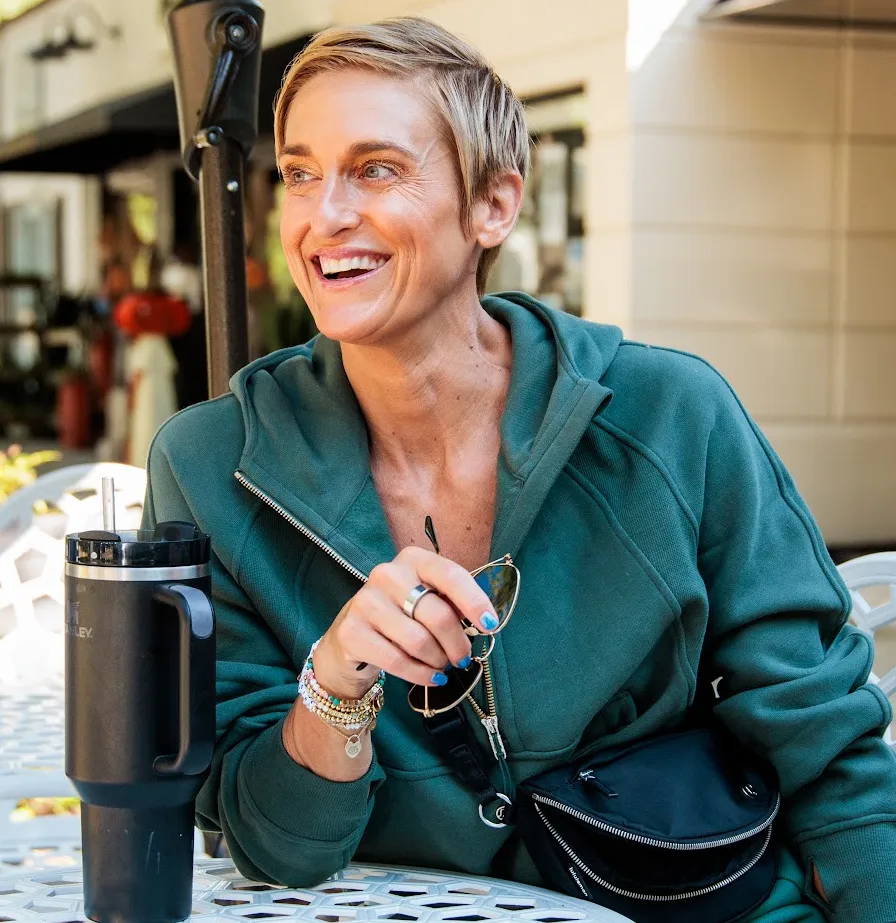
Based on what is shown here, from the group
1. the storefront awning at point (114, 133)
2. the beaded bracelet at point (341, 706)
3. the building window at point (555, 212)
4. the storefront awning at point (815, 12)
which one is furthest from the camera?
the storefront awning at point (114, 133)

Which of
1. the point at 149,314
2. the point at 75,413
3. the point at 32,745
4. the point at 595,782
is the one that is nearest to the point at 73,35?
the point at 75,413

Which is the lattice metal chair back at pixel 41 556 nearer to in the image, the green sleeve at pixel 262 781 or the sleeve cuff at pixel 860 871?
the green sleeve at pixel 262 781

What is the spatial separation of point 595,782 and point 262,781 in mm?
388

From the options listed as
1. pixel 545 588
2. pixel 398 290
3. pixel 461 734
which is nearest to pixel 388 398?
pixel 398 290

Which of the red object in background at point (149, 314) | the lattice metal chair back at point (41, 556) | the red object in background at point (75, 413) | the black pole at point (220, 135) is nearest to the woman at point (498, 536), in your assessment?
the black pole at point (220, 135)

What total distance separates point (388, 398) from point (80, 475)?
151 cm

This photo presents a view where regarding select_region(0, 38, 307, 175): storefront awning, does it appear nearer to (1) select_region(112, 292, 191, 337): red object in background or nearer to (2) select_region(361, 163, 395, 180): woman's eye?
(1) select_region(112, 292, 191, 337): red object in background

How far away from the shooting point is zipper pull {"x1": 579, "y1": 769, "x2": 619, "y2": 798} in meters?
1.67

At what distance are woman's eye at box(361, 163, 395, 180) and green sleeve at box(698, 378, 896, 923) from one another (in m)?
0.53

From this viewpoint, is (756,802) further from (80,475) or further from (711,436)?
(80,475)

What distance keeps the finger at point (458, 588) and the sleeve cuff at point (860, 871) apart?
25.4 inches

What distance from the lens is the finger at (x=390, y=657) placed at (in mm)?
1398

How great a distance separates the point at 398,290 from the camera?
69.3 inches

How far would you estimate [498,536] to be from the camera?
5.74ft
